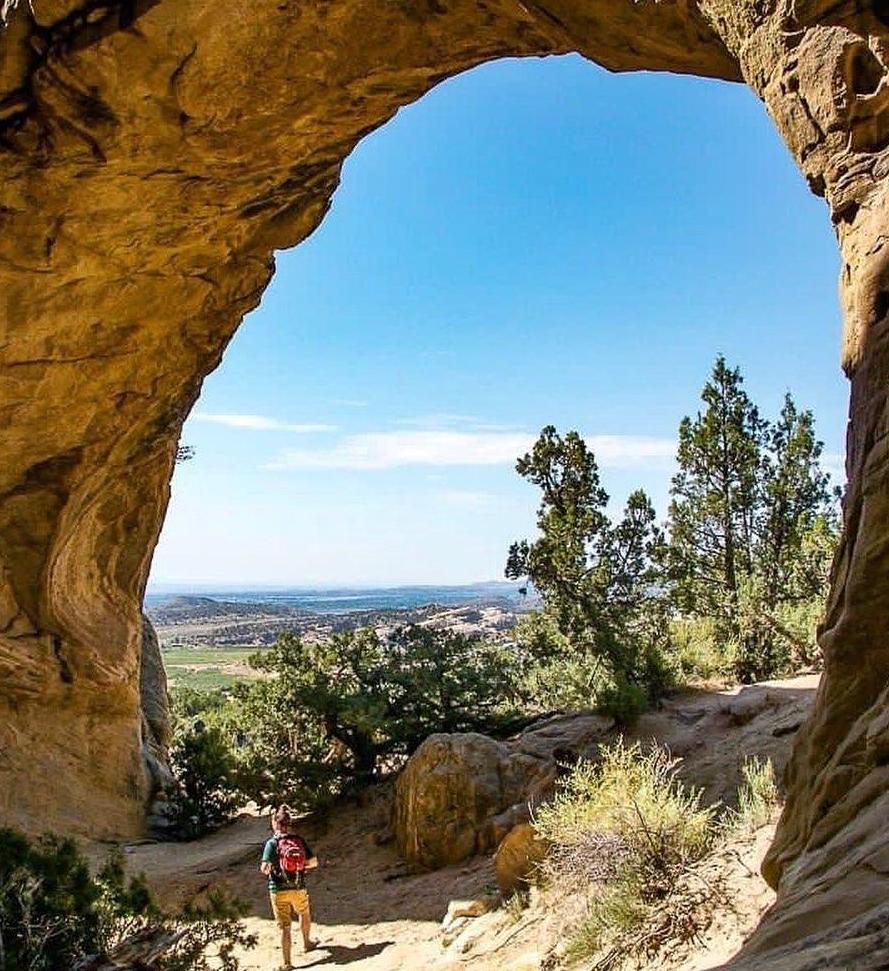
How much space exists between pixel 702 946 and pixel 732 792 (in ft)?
19.0

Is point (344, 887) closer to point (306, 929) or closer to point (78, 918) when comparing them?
point (306, 929)

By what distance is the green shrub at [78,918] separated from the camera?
5289mm

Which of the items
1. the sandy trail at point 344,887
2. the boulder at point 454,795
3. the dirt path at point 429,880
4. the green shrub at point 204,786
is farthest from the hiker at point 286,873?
the green shrub at point 204,786

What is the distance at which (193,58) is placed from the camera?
335 inches

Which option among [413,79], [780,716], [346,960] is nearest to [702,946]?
[346,960]

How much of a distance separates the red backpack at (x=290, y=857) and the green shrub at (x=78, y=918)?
2.56 meters

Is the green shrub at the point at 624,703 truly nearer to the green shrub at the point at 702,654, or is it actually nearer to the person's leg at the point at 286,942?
the green shrub at the point at 702,654

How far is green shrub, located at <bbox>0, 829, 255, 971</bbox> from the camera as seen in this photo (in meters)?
5.29

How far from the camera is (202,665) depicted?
8831 cm

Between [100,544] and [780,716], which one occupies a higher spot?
[100,544]

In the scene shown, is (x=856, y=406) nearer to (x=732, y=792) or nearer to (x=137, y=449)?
(x=732, y=792)

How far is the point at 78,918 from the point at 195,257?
9781mm

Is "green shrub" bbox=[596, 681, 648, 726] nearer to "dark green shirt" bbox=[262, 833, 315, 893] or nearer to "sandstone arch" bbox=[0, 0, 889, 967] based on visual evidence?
"dark green shirt" bbox=[262, 833, 315, 893]

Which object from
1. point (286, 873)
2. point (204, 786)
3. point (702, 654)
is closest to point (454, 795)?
point (286, 873)
